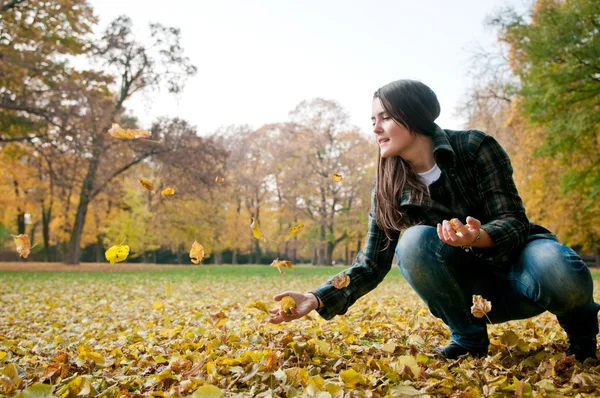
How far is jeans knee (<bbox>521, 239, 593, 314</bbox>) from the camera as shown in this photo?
2014 millimetres

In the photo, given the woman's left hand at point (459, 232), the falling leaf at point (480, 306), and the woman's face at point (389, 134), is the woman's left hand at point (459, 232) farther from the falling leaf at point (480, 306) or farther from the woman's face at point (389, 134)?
the woman's face at point (389, 134)

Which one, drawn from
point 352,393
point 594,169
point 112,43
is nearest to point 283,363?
point 352,393

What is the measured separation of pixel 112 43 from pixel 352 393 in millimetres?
21542

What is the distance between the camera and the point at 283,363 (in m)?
2.20

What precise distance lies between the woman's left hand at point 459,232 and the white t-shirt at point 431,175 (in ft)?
1.52

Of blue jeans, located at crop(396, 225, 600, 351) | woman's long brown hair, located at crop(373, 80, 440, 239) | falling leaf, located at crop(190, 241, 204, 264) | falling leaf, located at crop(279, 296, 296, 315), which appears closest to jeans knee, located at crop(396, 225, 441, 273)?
blue jeans, located at crop(396, 225, 600, 351)

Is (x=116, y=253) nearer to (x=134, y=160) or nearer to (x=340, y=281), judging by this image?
(x=340, y=281)

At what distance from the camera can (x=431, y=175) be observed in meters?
2.38

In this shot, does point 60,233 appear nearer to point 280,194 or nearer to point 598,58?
point 280,194

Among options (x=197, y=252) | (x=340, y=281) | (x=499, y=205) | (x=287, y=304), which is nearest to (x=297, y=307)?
(x=287, y=304)

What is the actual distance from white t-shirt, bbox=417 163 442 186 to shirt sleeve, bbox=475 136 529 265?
0.55ft

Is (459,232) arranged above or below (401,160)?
below

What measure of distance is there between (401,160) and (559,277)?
0.85m

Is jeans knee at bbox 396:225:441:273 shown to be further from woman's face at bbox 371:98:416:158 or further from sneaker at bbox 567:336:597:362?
sneaker at bbox 567:336:597:362
